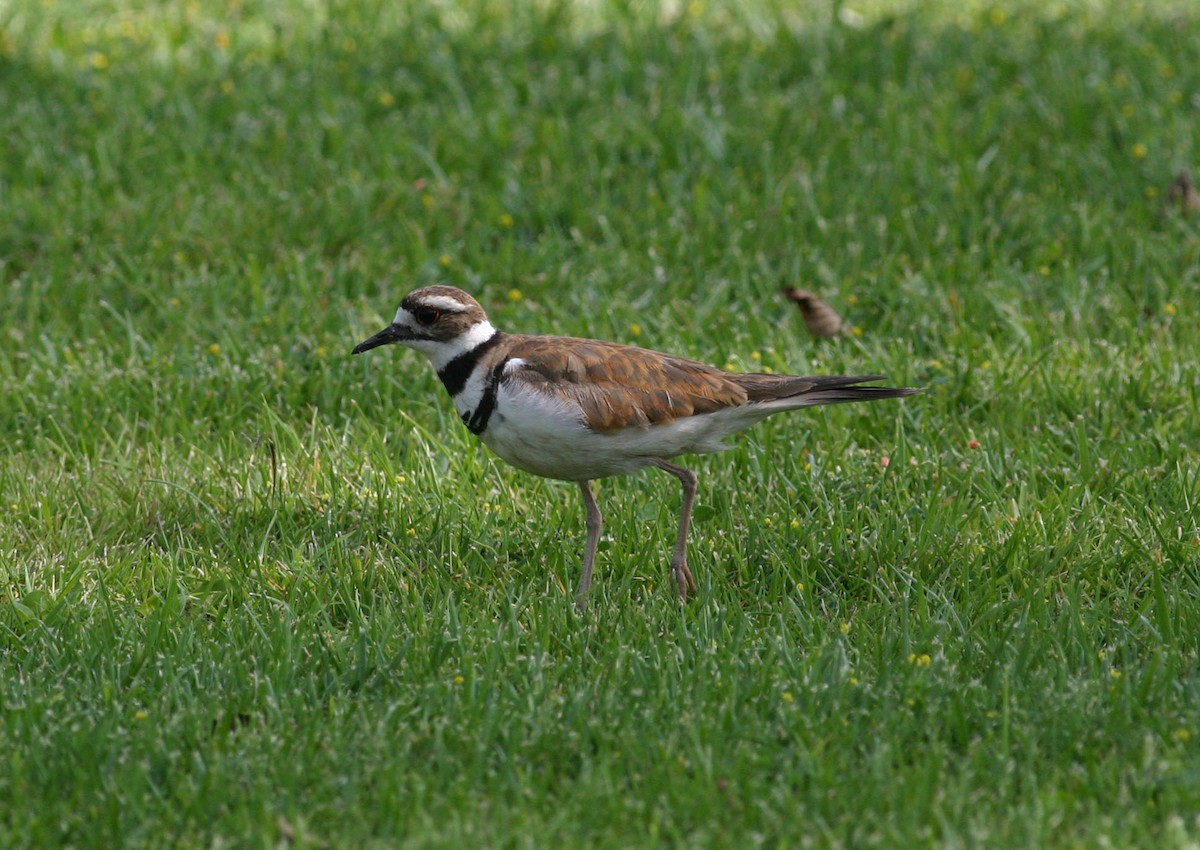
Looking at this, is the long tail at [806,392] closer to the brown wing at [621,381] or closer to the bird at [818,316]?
the brown wing at [621,381]

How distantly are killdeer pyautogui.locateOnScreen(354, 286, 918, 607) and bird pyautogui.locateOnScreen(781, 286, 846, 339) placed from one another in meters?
1.78

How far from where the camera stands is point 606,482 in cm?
625

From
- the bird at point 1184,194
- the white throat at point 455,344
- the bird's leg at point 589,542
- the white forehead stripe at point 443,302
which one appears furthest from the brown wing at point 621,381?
the bird at point 1184,194

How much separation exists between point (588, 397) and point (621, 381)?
6.7 inches

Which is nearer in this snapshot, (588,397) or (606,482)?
(588,397)

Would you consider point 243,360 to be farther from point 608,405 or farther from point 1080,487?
point 1080,487

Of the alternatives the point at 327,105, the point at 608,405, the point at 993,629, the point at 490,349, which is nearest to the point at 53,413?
the point at 490,349

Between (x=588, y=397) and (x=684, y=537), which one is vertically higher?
(x=588, y=397)

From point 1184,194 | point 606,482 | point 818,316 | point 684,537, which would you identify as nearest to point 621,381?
point 684,537

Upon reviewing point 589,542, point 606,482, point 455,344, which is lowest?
point 606,482

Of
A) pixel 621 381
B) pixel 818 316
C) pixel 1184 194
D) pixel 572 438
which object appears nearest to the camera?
pixel 572 438

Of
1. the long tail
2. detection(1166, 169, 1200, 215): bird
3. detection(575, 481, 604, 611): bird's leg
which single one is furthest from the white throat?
detection(1166, 169, 1200, 215): bird

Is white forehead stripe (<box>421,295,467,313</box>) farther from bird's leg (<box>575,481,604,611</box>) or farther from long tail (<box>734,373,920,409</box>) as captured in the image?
long tail (<box>734,373,920,409</box>)

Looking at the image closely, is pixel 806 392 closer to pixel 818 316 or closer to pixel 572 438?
pixel 572 438
